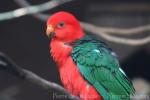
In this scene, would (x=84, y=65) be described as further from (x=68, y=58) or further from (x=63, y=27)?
(x=63, y=27)

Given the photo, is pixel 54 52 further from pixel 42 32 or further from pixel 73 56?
pixel 42 32

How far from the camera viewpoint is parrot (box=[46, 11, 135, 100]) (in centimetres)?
340

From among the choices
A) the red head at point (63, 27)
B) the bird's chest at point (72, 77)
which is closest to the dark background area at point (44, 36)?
the red head at point (63, 27)

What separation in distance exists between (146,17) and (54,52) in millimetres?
2289

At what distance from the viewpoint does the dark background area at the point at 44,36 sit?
561cm

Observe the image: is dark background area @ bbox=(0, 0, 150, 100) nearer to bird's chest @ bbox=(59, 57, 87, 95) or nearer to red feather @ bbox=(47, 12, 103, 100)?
red feather @ bbox=(47, 12, 103, 100)

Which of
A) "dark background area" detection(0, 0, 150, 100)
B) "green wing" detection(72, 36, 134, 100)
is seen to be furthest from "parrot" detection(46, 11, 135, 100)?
"dark background area" detection(0, 0, 150, 100)

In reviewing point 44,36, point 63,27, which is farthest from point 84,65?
point 44,36

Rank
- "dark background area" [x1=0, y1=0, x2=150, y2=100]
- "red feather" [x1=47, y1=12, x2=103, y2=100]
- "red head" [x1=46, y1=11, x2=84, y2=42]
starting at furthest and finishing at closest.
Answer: "dark background area" [x1=0, y1=0, x2=150, y2=100] < "red head" [x1=46, y1=11, x2=84, y2=42] < "red feather" [x1=47, y1=12, x2=103, y2=100]

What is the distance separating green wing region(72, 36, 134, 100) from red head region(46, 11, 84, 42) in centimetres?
7

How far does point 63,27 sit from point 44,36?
6.64 feet

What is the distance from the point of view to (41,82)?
2.46m

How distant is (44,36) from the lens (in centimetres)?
561

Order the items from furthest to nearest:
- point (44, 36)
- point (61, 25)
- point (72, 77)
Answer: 1. point (44, 36)
2. point (61, 25)
3. point (72, 77)
